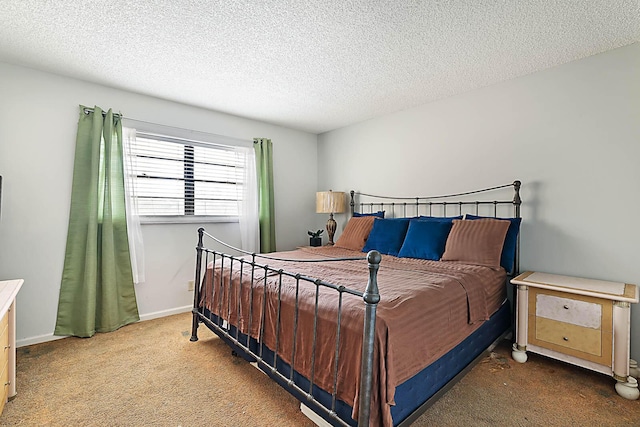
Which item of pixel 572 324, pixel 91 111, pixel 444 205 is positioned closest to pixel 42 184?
pixel 91 111

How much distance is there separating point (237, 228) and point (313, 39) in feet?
7.94

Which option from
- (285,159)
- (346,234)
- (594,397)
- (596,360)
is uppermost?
(285,159)

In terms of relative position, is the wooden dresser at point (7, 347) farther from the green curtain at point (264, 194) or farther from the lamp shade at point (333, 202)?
the lamp shade at point (333, 202)

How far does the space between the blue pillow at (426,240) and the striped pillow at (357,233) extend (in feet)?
1.77

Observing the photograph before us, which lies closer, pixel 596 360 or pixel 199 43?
pixel 596 360

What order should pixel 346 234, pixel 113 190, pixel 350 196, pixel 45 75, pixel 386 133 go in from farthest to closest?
pixel 350 196 → pixel 386 133 → pixel 346 234 → pixel 113 190 → pixel 45 75

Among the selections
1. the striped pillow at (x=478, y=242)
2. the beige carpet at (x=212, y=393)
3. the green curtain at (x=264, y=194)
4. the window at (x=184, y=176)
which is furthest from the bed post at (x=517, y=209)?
the window at (x=184, y=176)

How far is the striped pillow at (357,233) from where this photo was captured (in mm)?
3295

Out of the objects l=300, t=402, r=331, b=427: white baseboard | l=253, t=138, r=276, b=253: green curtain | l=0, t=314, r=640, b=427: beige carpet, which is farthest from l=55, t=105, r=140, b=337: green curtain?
l=300, t=402, r=331, b=427: white baseboard

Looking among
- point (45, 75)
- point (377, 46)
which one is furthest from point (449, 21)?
point (45, 75)

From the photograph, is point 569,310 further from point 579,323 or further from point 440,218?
point 440,218

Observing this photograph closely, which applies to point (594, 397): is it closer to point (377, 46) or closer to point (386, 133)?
point (377, 46)

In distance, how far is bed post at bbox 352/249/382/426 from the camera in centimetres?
115

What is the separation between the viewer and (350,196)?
413 centimetres
